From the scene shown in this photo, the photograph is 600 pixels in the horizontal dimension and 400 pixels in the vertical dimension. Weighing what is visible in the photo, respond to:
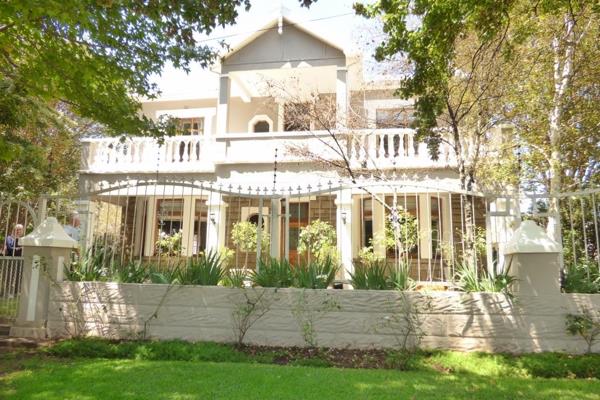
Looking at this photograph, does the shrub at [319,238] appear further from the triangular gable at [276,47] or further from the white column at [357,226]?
the triangular gable at [276,47]

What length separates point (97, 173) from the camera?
13.5 m

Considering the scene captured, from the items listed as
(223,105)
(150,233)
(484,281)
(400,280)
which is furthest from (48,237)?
(150,233)

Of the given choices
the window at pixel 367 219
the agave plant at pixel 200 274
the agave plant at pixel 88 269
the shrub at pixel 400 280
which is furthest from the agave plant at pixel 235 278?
the window at pixel 367 219

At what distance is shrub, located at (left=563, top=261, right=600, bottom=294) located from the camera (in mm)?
5355

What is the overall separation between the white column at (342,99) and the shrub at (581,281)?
7.60 meters

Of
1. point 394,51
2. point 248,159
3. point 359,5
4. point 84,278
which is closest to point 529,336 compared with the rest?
point 394,51

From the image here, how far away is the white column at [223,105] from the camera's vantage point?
13.4m

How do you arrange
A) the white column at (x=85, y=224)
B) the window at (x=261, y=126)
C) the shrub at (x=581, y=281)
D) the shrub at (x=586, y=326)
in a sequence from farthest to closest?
the window at (x=261, y=126), the white column at (x=85, y=224), the shrub at (x=581, y=281), the shrub at (x=586, y=326)

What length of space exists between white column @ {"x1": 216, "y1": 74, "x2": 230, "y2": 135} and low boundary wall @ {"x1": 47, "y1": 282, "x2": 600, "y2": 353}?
788cm

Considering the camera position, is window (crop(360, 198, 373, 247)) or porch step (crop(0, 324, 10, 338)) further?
window (crop(360, 198, 373, 247))

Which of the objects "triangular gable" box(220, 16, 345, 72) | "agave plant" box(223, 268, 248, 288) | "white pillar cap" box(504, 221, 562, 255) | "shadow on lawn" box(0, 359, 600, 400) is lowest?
"shadow on lawn" box(0, 359, 600, 400)

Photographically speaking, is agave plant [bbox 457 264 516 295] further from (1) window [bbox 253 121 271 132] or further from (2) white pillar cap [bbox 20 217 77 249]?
(1) window [bbox 253 121 271 132]

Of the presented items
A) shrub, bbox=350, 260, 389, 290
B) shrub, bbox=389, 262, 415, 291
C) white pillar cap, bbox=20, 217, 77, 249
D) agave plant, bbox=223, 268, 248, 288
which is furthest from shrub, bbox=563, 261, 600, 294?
white pillar cap, bbox=20, 217, 77, 249

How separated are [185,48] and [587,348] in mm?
7199
